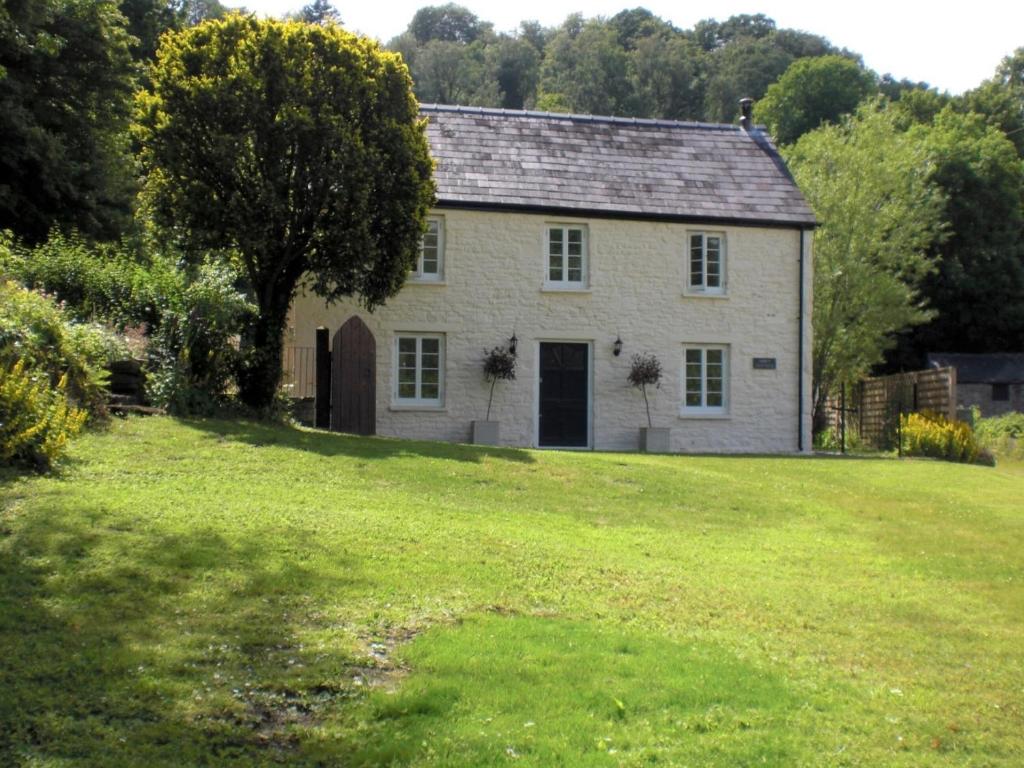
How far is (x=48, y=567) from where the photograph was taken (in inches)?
306

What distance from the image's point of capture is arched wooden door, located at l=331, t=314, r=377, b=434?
68.9ft

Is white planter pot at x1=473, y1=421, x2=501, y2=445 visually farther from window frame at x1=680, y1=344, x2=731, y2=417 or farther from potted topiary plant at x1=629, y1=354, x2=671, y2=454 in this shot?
window frame at x1=680, y1=344, x2=731, y2=417

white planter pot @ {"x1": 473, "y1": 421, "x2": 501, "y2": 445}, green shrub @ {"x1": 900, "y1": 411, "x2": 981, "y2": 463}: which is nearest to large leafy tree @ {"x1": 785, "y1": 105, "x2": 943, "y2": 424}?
green shrub @ {"x1": 900, "y1": 411, "x2": 981, "y2": 463}

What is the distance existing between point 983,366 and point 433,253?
1395 inches

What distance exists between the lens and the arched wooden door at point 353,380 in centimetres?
2100

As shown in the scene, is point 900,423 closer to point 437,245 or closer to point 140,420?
point 437,245

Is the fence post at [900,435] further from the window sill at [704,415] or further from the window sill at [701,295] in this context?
the window sill at [701,295]

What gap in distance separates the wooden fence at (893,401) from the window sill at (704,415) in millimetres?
4666

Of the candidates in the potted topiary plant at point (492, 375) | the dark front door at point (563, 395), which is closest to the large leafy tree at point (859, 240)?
the dark front door at point (563, 395)

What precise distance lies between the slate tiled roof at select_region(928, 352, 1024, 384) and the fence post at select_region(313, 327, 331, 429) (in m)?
35.9

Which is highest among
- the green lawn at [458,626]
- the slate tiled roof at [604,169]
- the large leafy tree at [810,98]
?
the large leafy tree at [810,98]

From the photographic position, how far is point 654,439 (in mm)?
24094

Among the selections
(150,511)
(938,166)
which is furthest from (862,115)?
(150,511)

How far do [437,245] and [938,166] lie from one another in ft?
115
